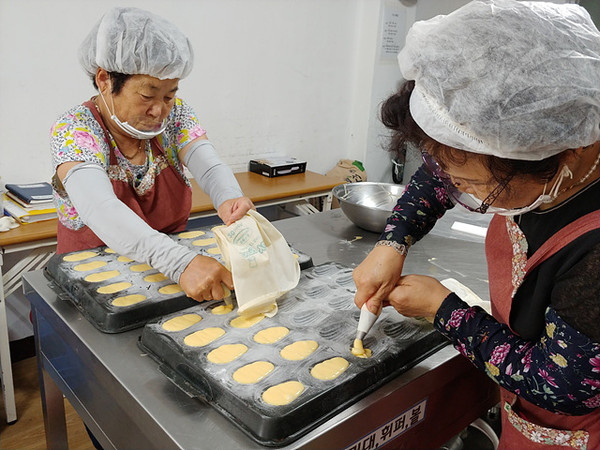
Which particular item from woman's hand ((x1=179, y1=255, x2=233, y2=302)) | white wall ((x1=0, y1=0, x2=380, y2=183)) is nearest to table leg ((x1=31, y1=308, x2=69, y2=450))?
woman's hand ((x1=179, y1=255, x2=233, y2=302))

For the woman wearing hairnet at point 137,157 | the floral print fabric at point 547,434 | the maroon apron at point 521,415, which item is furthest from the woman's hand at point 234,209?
the floral print fabric at point 547,434

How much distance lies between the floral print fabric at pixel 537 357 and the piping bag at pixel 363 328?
0.14 m

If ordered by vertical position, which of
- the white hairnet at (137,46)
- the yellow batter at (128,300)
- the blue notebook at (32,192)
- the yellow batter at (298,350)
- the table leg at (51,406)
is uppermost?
the white hairnet at (137,46)

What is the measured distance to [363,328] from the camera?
991 mm

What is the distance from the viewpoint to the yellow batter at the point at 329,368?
875 mm

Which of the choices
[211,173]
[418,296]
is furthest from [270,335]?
[211,173]

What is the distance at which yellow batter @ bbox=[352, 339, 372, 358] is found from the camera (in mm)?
948

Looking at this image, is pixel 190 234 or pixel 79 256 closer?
pixel 79 256

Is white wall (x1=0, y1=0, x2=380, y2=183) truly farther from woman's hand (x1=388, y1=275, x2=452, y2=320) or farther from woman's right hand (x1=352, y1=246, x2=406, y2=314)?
woman's hand (x1=388, y1=275, x2=452, y2=320)

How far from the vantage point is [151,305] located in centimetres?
111

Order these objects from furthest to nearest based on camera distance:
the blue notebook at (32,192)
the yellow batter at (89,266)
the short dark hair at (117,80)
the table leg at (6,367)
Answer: the blue notebook at (32,192), the table leg at (6,367), the short dark hair at (117,80), the yellow batter at (89,266)

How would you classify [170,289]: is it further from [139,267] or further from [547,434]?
[547,434]

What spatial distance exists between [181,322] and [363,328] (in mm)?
385

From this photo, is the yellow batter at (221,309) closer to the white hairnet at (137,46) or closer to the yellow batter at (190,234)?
the yellow batter at (190,234)
